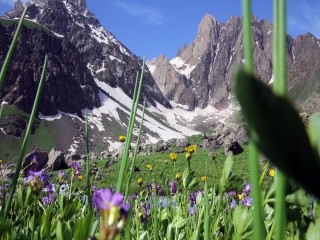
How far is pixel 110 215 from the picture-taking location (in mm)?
311

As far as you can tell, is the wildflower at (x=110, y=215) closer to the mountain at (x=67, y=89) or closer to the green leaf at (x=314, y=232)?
the green leaf at (x=314, y=232)

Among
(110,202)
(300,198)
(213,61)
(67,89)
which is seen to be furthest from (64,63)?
(110,202)

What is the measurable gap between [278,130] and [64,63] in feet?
300

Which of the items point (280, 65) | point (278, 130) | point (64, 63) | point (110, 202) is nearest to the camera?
point (278, 130)

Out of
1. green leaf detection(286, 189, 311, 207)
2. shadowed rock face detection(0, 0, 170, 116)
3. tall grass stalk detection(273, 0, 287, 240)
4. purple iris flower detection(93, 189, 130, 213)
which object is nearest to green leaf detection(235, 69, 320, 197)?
tall grass stalk detection(273, 0, 287, 240)

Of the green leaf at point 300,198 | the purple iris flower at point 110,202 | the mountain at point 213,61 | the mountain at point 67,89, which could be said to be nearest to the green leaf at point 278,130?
the purple iris flower at point 110,202

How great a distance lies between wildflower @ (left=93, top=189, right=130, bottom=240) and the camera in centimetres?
27

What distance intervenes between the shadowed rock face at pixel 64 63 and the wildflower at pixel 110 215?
2639 inches

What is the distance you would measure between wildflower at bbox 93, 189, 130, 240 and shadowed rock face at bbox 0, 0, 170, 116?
6702 cm

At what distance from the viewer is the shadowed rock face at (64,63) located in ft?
252


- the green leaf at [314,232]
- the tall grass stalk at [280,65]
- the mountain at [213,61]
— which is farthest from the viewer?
the mountain at [213,61]

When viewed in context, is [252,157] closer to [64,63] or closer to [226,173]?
[226,173]

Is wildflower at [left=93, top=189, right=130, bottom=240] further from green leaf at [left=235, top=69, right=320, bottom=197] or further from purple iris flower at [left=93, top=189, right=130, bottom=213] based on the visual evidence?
green leaf at [left=235, top=69, right=320, bottom=197]

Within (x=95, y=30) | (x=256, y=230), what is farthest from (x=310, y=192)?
(x=95, y=30)
